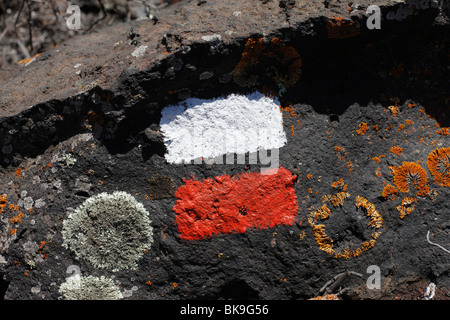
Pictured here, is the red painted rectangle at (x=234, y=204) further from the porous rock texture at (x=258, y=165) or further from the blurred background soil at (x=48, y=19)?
the blurred background soil at (x=48, y=19)

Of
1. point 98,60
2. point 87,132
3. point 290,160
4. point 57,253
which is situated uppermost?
point 98,60

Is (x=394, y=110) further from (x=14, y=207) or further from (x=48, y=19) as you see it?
(x=48, y=19)

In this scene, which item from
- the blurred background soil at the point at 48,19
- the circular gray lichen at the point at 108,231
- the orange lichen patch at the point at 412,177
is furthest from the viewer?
the blurred background soil at the point at 48,19

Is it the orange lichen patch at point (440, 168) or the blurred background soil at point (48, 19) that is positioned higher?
the blurred background soil at point (48, 19)

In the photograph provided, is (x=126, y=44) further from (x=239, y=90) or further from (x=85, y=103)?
(x=239, y=90)

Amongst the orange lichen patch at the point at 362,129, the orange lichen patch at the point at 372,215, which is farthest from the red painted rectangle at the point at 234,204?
the orange lichen patch at the point at 362,129

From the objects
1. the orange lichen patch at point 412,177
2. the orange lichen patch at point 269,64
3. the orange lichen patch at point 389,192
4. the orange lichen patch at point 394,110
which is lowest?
the orange lichen patch at point 389,192

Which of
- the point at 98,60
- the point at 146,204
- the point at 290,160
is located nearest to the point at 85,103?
the point at 98,60
